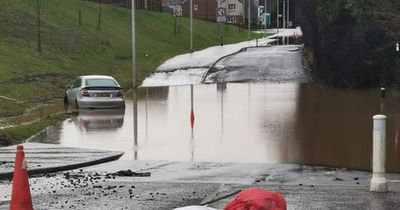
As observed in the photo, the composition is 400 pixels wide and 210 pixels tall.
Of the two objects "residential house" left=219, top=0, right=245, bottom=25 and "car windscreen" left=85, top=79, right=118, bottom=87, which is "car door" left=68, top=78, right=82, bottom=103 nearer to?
"car windscreen" left=85, top=79, right=118, bottom=87

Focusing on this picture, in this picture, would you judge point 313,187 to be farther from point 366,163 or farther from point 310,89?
point 310,89

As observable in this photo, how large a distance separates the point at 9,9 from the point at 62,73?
12397mm

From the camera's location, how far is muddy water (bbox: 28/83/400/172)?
15.2 m

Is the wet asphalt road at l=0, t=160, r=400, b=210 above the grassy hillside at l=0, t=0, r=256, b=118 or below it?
below

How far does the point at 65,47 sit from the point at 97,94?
17349mm

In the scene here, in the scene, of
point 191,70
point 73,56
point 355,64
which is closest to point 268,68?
point 191,70

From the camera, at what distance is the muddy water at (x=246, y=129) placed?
15.2 m

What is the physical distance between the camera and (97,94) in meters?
25.8

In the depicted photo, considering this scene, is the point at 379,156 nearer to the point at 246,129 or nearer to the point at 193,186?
the point at 193,186

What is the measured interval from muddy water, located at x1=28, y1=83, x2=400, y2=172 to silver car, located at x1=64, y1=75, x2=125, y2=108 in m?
0.51

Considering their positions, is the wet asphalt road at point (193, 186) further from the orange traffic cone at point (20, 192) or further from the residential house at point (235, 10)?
the residential house at point (235, 10)

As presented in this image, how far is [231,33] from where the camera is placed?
8619 cm

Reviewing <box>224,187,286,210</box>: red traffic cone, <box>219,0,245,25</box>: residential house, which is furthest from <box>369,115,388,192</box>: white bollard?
<box>219,0,245,25</box>: residential house

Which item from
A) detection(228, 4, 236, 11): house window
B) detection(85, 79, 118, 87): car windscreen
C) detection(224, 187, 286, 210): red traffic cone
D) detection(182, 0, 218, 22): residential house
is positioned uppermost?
detection(228, 4, 236, 11): house window
